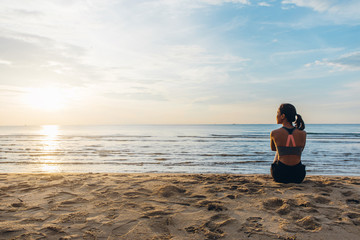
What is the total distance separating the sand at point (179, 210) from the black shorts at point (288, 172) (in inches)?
7.2

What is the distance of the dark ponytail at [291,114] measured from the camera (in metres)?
5.66

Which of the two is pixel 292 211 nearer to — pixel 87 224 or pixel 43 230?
pixel 87 224

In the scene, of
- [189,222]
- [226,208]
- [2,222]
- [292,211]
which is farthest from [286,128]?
[2,222]

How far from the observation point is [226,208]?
4398 millimetres

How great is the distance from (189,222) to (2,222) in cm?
282

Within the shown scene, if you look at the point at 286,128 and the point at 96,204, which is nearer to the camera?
the point at 96,204

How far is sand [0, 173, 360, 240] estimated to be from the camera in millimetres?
3475

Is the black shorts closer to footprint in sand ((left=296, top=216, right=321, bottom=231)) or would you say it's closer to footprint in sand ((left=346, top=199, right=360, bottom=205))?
footprint in sand ((left=346, top=199, right=360, bottom=205))

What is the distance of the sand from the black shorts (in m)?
0.18

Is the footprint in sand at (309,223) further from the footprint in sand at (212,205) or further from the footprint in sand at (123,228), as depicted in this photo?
the footprint in sand at (123,228)

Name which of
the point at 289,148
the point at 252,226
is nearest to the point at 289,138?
the point at 289,148

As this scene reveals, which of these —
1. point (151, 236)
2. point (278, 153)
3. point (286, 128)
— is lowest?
point (151, 236)

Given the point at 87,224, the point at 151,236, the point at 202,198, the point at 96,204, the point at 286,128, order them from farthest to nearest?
the point at 286,128
the point at 202,198
the point at 96,204
the point at 87,224
the point at 151,236

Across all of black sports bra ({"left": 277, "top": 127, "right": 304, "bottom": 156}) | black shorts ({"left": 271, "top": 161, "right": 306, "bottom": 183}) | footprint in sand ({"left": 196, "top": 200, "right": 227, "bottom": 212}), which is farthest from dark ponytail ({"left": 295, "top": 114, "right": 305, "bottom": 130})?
footprint in sand ({"left": 196, "top": 200, "right": 227, "bottom": 212})
